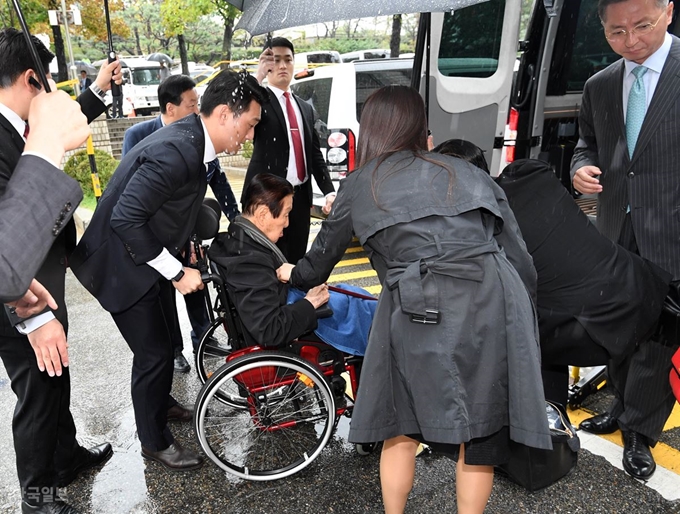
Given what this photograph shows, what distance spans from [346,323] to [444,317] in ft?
3.29

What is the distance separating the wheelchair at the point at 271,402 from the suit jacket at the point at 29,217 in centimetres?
133

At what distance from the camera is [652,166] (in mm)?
2363

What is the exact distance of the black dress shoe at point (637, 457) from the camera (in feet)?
7.99

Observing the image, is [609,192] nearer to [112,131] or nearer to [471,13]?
[471,13]

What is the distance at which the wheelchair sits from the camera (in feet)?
8.04

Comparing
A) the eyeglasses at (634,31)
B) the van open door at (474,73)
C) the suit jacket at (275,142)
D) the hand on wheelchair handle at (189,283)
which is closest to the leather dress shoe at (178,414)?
the hand on wheelchair handle at (189,283)

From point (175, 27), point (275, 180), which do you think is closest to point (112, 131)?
point (175, 27)

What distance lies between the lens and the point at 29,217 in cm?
107

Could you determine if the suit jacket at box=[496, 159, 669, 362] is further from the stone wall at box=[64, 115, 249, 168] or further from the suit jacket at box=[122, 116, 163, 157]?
the stone wall at box=[64, 115, 249, 168]

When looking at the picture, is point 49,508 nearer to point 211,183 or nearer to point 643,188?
point 211,183

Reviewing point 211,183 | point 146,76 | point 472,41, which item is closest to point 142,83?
point 146,76

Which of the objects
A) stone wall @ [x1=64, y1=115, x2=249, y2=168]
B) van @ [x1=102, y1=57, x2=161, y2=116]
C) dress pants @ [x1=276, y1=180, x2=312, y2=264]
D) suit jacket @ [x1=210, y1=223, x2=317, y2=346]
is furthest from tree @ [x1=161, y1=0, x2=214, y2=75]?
suit jacket @ [x1=210, y1=223, x2=317, y2=346]

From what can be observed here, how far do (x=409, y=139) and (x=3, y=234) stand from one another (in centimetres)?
123

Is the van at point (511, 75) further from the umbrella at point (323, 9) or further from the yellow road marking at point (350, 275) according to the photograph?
the umbrella at point (323, 9)
